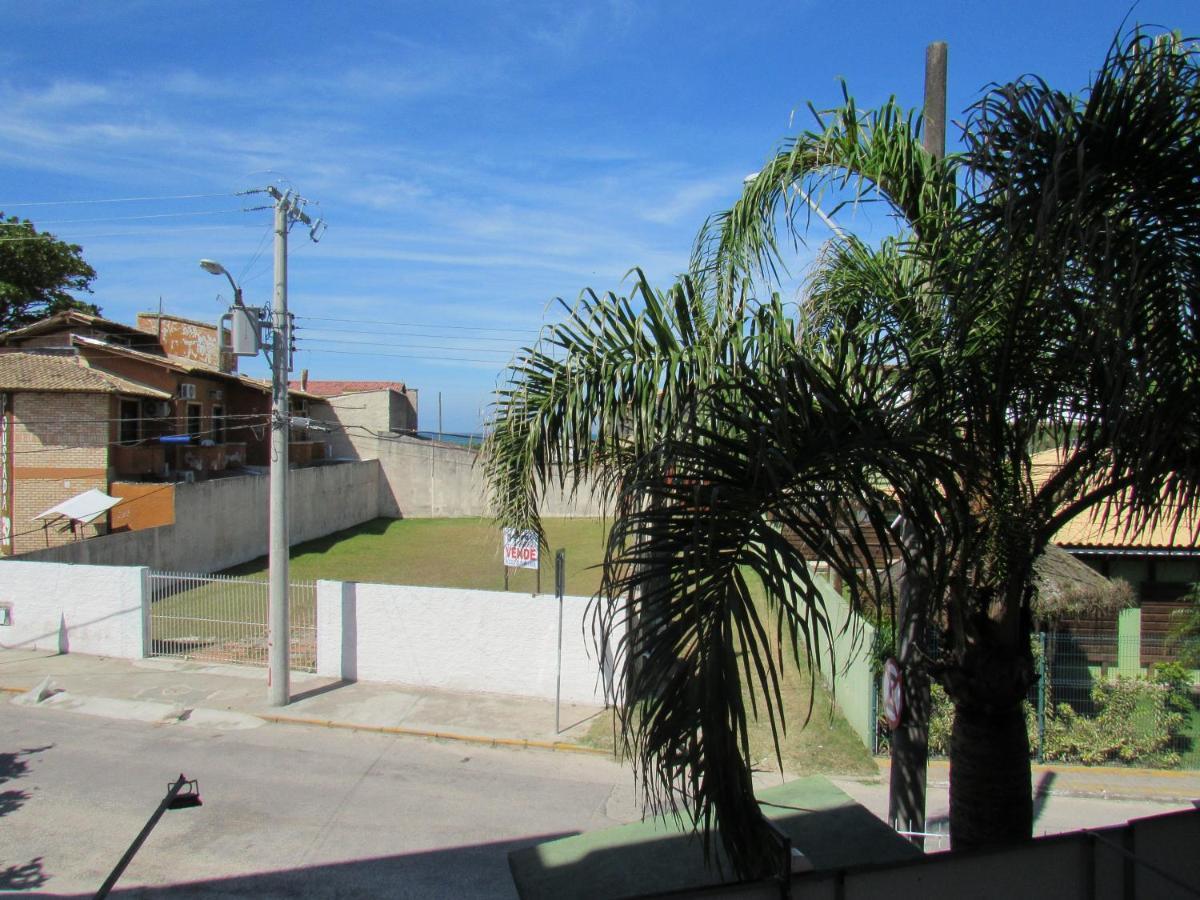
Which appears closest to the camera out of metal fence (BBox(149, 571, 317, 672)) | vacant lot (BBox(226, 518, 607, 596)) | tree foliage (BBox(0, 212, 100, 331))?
metal fence (BBox(149, 571, 317, 672))

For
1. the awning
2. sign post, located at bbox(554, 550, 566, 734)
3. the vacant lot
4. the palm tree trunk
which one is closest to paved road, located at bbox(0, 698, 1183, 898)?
sign post, located at bbox(554, 550, 566, 734)

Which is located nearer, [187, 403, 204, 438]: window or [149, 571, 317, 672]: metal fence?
[149, 571, 317, 672]: metal fence

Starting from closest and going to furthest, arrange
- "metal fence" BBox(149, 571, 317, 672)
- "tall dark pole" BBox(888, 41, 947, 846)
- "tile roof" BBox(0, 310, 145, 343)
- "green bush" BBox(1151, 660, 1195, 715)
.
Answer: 1. "tall dark pole" BBox(888, 41, 947, 846)
2. "green bush" BBox(1151, 660, 1195, 715)
3. "metal fence" BBox(149, 571, 317, 672)
4. "tile roof" BBox(0, 310, 145, 343)

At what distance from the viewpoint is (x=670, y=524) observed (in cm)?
296

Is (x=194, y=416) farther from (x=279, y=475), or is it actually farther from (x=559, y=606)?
(x=559, y=606)

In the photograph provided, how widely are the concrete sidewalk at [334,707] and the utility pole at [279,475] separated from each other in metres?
0.58

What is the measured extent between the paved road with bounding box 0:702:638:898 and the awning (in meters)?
9.08

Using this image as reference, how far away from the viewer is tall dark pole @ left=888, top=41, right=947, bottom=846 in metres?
5.22

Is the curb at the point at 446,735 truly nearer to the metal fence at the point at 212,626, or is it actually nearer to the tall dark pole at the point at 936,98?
the metal fence at the point at 212,626

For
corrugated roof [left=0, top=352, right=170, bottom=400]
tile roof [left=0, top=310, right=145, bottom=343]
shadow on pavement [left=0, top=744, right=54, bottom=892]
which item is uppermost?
tile roof [left=0, top=310, right=145, bottom=343]

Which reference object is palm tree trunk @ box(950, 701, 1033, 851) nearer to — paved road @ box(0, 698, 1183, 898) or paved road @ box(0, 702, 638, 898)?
paved road @ box(0, 698, 1183, 898)

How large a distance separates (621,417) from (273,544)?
9.44 metres

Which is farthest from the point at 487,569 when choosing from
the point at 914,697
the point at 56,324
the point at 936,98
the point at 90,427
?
the point at 936,98

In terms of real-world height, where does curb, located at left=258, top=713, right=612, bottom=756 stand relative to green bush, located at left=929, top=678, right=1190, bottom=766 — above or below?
below
